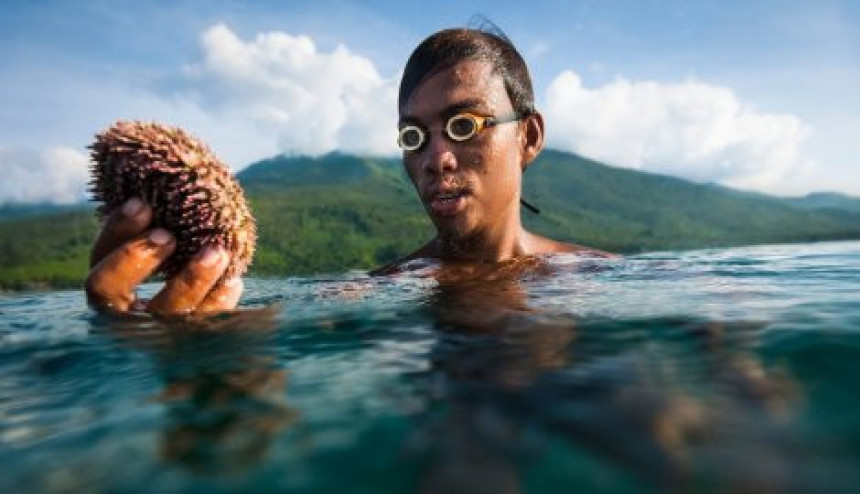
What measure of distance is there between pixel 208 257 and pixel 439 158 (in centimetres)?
367

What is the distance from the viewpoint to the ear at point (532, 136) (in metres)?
8.98

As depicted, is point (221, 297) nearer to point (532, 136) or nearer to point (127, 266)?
point (127, 266)

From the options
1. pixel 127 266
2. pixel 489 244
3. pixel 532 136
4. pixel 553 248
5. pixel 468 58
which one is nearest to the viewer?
pixel 127 266

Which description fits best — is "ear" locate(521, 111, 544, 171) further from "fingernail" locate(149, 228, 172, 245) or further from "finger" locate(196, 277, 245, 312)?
"fingernail" locate(149, 228, 172, 245)

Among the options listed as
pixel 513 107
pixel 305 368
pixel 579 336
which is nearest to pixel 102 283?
pixel 305 368

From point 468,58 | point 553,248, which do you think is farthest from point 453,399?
point 553,248

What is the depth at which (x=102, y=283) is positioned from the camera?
4.23 meters

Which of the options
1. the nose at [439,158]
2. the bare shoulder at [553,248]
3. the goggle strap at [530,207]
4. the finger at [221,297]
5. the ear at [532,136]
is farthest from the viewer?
the goggle strap at [530,207]

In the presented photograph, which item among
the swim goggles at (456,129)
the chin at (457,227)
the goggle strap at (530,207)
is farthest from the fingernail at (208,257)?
the goggle strap at (530,207)

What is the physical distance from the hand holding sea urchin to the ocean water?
66 centimetres

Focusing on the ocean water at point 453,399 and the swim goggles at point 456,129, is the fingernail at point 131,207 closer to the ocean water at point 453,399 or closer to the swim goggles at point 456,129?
the ocean water at point 453,399

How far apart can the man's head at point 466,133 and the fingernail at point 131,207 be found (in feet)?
12.5

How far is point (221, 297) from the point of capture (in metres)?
4.68

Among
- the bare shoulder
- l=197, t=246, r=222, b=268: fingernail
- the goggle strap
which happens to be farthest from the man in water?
l=197, t=246, r=222, b=268: fingernail
